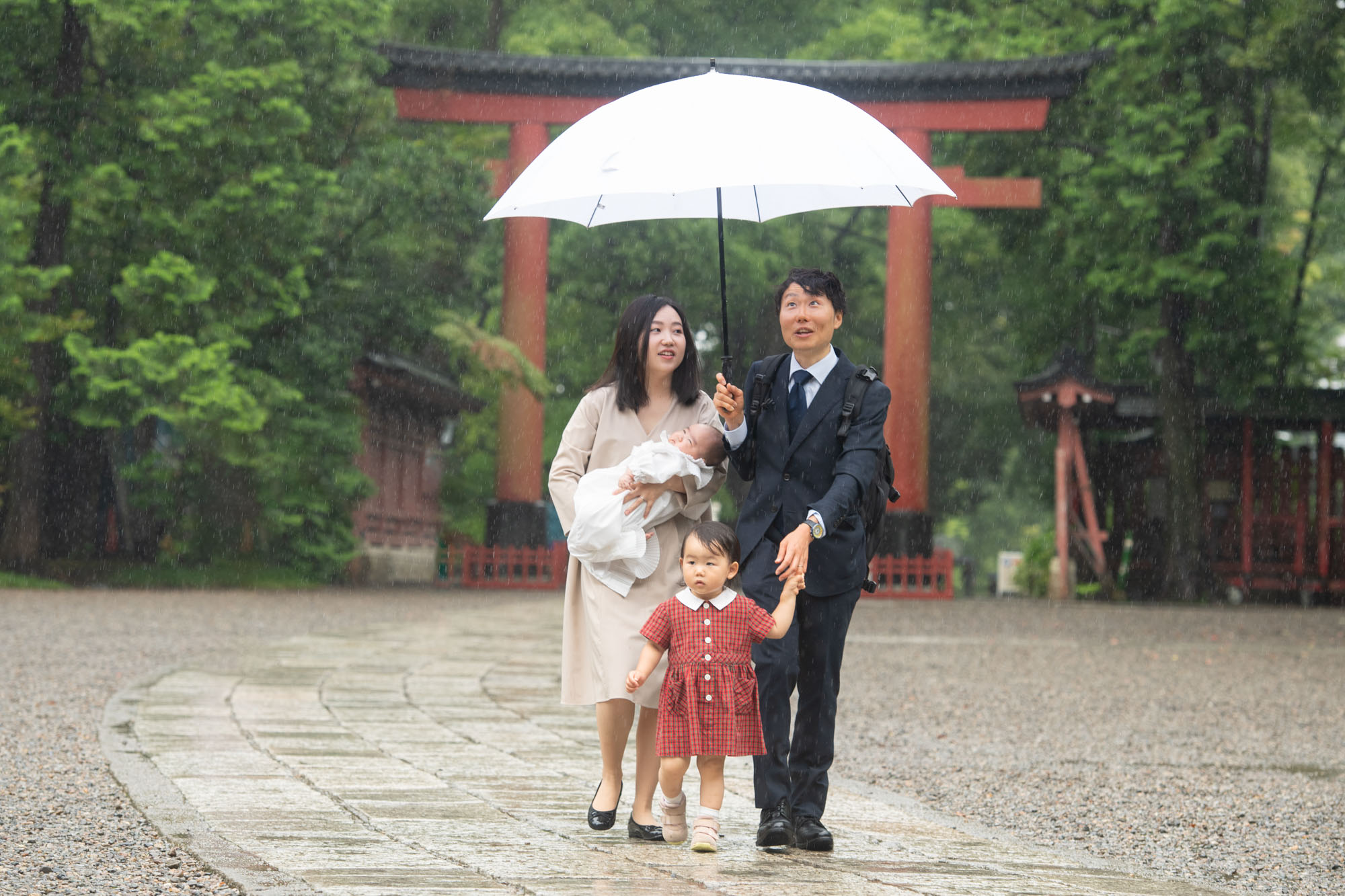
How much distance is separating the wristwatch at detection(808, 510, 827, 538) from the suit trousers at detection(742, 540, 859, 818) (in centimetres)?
27

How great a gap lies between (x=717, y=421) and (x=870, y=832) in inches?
58.2

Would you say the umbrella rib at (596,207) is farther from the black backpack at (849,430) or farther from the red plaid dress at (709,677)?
→ the red plaid dress at (709,677)

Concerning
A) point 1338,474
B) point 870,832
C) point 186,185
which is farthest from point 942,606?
point 870,832

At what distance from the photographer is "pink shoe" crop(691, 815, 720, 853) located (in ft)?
13.9

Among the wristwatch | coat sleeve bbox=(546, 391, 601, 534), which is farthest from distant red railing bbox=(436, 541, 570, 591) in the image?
the wristwatch

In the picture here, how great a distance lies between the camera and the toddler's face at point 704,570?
4195 millimetres

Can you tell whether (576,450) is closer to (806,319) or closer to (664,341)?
(664,341)

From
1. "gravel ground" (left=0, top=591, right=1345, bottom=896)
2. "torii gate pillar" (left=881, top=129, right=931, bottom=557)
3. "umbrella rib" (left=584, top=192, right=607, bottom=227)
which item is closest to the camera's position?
"gravel ground" (left=0, top=591, right=1345, bottom=896)

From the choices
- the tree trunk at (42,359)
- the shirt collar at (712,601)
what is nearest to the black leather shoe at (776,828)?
the shirt collar at (712,601)

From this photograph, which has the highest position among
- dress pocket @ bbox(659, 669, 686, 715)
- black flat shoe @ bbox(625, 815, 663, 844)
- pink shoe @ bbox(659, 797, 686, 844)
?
dress pocket @ bbox(659, 669, 686, 715)

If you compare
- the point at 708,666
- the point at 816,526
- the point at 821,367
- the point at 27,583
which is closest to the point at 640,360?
the point at 821,367

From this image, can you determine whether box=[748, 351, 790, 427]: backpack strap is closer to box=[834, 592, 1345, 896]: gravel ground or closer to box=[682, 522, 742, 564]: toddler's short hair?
box=[682, 522, 742, 564]: toddler's short hair

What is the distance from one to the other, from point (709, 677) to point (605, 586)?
51 cm

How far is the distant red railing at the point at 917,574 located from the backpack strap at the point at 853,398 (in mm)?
16831
